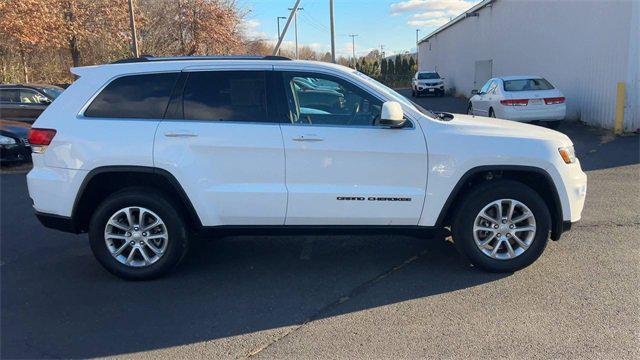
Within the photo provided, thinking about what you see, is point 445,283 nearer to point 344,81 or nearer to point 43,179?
point 344,81

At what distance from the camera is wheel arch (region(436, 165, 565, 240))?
4.32m

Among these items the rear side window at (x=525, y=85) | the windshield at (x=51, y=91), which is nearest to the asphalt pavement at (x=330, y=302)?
the rear side window at (x=525, y=85)

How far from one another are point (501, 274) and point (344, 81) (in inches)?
85.3

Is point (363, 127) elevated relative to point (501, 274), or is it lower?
elevated

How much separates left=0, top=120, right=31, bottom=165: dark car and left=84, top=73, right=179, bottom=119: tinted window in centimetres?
718

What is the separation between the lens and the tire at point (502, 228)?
4391mm

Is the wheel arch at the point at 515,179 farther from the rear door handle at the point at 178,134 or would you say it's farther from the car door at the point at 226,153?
the rear door handle at the point at 178,134

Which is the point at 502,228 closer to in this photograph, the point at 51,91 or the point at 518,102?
the point at 518,102

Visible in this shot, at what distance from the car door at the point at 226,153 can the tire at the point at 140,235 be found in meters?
0.28

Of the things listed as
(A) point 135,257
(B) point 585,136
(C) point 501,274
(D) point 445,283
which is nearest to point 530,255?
(C) point 501,274

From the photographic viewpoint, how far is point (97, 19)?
2791cm

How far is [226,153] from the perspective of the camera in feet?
14.1

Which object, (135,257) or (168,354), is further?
(135,257)

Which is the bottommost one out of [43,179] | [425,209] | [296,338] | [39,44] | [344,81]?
[296,338]
